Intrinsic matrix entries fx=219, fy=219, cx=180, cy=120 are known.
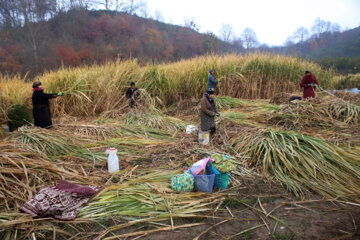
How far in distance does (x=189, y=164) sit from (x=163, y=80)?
433cm

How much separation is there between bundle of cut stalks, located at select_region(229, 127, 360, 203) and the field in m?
0.01

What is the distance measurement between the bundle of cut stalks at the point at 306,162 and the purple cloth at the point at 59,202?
2095 mm

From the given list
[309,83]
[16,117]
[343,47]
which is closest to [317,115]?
[309,83]

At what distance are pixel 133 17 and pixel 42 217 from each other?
2493 centimetres

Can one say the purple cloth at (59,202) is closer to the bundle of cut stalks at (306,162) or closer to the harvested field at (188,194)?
the harvested field at (188,194)

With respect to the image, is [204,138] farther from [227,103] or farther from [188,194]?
[227,103]

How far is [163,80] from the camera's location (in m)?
6.80

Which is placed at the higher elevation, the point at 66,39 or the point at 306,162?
the point at 66,39

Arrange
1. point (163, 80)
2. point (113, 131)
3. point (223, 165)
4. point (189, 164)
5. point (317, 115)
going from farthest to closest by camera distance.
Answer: point (163, 80) → point (113, 131) → point (317, 115) → point (189, 164) → point (223, 165)

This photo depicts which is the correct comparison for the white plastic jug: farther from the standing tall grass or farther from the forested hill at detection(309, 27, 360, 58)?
the forested hill at detection(309, 27, 360, 58)

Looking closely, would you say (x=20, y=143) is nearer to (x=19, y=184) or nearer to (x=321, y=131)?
(x=19, y=184)

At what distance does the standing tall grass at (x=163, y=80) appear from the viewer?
587cm

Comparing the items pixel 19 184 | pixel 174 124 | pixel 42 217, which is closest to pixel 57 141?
pixel 19 184

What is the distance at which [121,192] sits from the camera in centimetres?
221
